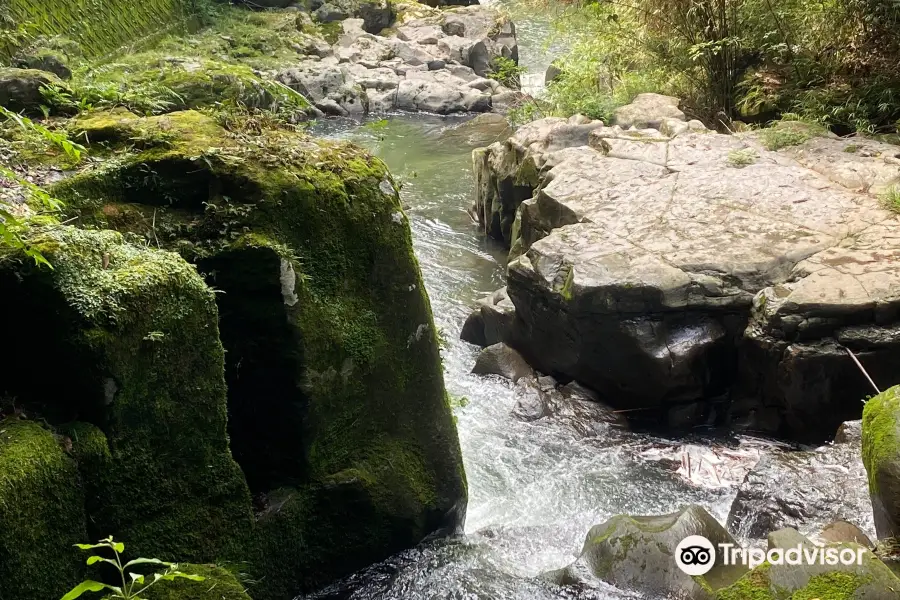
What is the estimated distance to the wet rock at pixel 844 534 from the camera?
425cm

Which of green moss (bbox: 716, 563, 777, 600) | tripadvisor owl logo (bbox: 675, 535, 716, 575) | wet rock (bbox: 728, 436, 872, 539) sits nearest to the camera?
green moss (bbox: 716, 563, 777, 600)

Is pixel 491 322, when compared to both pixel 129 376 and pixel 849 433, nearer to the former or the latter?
pixel 849 433

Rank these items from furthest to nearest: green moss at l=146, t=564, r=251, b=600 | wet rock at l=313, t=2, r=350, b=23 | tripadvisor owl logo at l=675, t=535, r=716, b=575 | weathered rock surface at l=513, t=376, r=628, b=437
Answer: wet rock at l=313, t=2, r=350, b=23 < weathered rock surface at l=513, t=376, r=628, b=437 < tripadvisor owl logo at l=675, t=535, r=716, b=575 < green moss at l=146, t=564, r=251, b=600

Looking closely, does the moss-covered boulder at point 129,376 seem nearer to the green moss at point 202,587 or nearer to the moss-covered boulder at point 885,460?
the green moss at point 202,587

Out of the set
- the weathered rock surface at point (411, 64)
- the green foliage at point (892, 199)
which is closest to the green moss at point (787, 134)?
the green foliage at point (892, 199)

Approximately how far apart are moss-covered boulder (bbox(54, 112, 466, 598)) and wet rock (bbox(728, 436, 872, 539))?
213 cm

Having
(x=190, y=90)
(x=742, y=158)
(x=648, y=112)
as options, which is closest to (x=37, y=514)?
(x=190, y=90)

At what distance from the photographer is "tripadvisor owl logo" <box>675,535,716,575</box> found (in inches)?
163

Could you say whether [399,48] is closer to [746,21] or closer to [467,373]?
[746,21]

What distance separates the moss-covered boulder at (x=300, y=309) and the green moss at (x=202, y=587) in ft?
1.97

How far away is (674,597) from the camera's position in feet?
13.3

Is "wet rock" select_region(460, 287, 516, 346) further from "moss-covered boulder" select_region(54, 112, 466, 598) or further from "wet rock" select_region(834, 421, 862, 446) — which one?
"moss-covered boulder" select_region(54, 112, 466, 598)

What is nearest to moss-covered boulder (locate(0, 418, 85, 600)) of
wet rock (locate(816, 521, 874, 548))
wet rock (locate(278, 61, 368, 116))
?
wet rock (locate(816, 521, 874, 548))

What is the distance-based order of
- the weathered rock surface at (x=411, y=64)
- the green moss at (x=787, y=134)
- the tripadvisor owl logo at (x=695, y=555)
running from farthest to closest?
the weathered rock surface at (x=411, y=64) → the green moss at (x=787, y=134) → the tripadvisor owl logo at (x=695, y=555)
